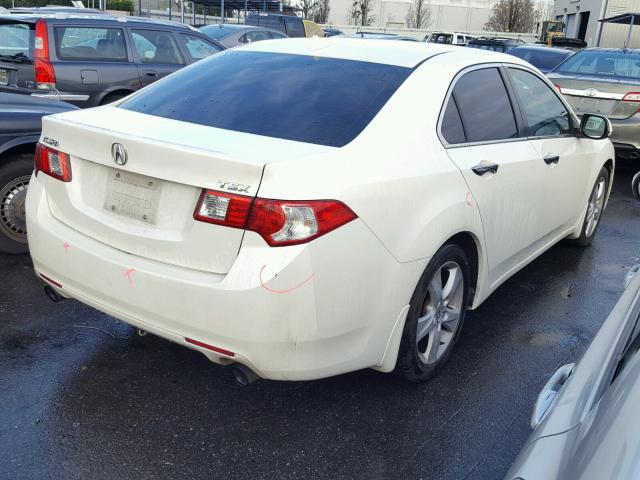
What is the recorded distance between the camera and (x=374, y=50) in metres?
3.45

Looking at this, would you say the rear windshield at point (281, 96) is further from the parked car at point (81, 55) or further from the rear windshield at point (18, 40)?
the rear windshield at point (18, 40)

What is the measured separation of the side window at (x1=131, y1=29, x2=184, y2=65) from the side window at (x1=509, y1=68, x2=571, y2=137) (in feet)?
18.5

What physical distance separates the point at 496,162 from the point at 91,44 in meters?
6.22

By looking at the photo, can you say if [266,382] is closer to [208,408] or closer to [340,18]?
[208,408]

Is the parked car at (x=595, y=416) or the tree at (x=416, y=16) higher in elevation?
the tree at (x=416, y=16)

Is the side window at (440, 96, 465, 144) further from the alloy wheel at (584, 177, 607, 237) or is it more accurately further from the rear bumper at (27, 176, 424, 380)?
the alloy wheel at (584, 177, 607, 237)

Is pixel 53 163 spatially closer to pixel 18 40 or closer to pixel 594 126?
pixel 594 126

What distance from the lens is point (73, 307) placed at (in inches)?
154

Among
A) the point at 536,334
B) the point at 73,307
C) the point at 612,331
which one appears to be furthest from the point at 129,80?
the point at 612,331

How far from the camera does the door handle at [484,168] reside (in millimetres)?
3180

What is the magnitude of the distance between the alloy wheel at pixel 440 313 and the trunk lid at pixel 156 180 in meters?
1.02

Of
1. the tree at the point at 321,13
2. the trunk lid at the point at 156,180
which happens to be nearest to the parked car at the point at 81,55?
the trunk lid at the point at 156,180

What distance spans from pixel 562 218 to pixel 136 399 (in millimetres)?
3173

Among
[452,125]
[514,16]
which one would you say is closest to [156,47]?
[452,125]
